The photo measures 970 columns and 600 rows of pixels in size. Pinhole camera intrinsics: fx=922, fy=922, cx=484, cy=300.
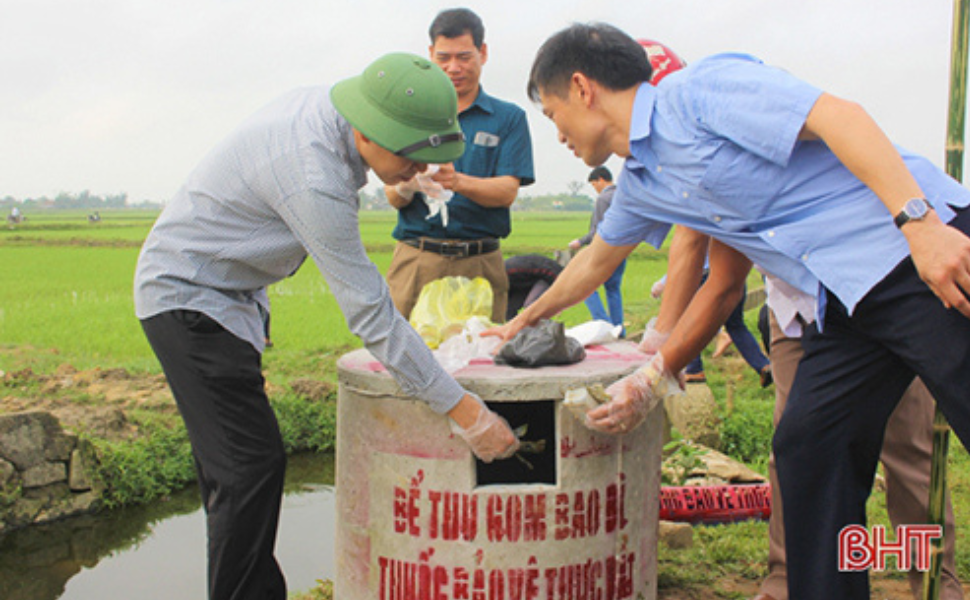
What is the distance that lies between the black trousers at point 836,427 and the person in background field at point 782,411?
7.1 inches

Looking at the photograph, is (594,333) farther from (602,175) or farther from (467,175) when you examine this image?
(602,175)

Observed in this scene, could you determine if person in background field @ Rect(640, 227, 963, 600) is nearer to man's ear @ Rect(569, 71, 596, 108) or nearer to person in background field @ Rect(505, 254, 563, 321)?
man's ear @ Rect(569, 71, 596, 108)

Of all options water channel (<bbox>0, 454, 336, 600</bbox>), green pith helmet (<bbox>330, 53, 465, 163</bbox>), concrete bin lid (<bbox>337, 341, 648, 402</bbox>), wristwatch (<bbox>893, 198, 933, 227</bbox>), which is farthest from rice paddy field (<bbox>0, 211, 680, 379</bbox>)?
wristwatch (<bbox>893, 198, 933, 227</bbox>)

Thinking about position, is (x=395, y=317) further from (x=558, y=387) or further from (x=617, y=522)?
(x=617, y=522)

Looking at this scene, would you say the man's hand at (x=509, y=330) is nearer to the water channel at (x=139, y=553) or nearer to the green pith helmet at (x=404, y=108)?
the green pith helmet at (x=404, y=108)

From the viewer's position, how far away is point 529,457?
2.99 meters

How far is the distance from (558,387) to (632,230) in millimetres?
578

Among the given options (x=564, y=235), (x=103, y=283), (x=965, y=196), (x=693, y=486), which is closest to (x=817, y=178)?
(x=965, y=196)

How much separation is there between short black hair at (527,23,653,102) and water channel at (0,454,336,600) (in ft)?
7.67

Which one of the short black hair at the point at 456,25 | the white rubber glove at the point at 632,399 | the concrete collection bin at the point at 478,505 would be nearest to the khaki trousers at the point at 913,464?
the white rubber glove at the point at 632,399

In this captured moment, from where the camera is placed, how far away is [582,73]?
7.50 ft

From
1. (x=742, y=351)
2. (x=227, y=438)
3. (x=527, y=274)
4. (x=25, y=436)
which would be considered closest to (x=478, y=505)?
(x=227, y=438)

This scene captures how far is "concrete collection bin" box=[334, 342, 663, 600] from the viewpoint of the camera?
8.23 ft

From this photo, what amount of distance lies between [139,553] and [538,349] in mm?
2369
